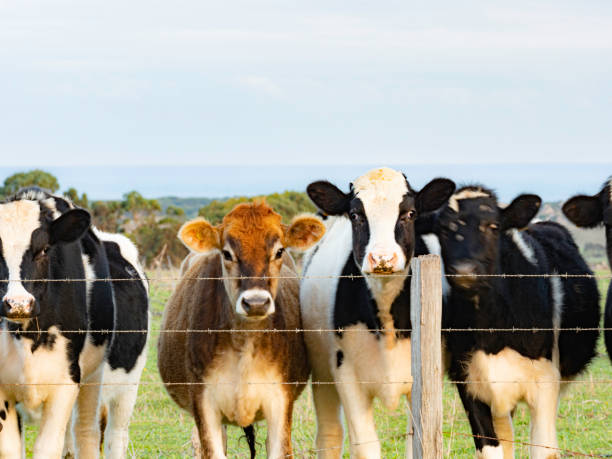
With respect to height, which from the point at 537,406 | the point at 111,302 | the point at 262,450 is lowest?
the point at 262,450

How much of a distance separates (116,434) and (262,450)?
5.48 feet

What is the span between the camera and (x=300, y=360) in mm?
7852

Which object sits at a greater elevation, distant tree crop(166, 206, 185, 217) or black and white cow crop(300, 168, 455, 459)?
distant tree crop(166, 206, 185, 217)

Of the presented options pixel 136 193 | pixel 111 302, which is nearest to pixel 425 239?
pixel 111 302

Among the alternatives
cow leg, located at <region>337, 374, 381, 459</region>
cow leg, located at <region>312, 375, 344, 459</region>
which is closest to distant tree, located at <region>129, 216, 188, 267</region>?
cow leg, located at <region>312, 375, 344, 459</region>

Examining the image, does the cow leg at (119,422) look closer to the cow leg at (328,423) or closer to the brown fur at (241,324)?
the brown fur at (241,324)

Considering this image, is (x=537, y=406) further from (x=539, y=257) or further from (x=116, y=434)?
(x=116, y=434)

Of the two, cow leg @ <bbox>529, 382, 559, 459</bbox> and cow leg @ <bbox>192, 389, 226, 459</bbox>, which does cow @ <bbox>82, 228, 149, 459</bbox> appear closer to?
cow leg @ <bbox>192, 389, 226, 459</bbox>

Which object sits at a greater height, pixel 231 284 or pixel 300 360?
pixel 231 284

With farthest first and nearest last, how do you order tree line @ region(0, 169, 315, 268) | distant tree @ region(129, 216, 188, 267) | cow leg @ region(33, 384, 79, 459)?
1. tree line @ region(0, 169, 315, 268)
2. distant tree @ region(129, 216, 188, 267)
3. cow leg @ region(33, 384, 79, 459)

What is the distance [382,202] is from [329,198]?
24.5 inches

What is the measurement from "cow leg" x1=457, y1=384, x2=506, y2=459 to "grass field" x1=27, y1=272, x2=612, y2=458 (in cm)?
129

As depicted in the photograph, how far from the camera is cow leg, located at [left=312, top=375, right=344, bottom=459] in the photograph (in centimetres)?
855

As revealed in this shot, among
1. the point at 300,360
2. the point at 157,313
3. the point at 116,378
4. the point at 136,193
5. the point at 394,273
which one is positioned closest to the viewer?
the point at 394,273
